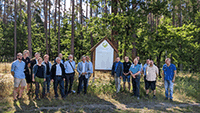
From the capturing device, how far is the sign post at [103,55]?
10.2 m

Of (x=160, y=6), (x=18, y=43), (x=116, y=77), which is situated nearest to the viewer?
(x=116, y=77)

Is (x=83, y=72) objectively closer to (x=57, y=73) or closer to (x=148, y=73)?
(x=57, y=73)

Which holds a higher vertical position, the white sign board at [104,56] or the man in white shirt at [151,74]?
the white sign board at [104,56]

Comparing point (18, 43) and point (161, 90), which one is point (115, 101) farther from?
point (18, 43)

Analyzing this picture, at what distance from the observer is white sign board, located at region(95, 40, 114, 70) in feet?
33.6

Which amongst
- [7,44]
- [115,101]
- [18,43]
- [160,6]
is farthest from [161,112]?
[7,44]

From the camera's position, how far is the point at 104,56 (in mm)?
10352

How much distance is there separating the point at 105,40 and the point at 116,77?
2.32m

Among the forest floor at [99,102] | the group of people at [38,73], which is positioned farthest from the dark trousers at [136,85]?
the group of people at [38,73]

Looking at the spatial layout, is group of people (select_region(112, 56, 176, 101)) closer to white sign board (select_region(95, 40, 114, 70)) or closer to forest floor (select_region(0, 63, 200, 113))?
forest floor (select_region(0, 63, 200, 113))

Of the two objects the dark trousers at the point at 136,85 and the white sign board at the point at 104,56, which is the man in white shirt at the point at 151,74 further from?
the white sign board at the point at 104,56

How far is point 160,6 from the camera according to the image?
11.8m

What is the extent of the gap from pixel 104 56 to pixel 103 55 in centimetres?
9

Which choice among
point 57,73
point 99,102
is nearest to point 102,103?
point 99,102
